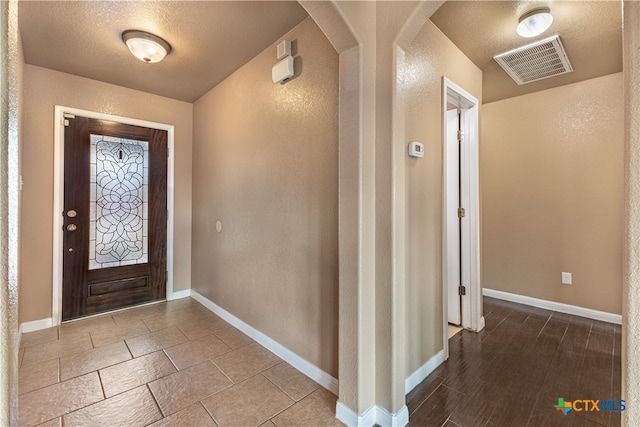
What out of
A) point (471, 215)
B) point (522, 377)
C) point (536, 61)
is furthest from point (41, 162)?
point (536, 61)

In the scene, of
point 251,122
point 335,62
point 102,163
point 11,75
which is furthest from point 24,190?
point 335,62

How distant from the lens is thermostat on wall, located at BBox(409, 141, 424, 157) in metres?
1.86

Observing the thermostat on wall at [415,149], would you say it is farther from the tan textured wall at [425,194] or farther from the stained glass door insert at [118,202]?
the stained glass door insert at [118,202]

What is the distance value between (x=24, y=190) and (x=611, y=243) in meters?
6.11

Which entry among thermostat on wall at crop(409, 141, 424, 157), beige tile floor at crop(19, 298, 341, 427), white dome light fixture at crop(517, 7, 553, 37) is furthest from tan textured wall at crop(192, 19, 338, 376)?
white dome light fixture at crop(517, 7, 553, 37)

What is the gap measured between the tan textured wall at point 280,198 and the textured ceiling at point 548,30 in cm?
105

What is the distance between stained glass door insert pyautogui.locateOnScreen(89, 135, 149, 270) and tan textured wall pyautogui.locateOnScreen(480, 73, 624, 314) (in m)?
4.53

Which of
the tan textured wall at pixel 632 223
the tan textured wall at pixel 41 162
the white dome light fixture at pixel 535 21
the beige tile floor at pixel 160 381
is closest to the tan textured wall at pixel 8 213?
the beige tile floor at pixel 160 381

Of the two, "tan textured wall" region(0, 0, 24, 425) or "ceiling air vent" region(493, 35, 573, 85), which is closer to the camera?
"tan textured wall" region(0, 0, 24, 425)

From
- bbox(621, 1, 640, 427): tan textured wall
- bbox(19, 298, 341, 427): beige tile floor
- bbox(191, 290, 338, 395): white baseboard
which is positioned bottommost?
bbox(19, 298, 341, 427): beige tile floor

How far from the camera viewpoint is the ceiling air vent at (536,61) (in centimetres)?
237

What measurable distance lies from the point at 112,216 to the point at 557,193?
5.26 meters

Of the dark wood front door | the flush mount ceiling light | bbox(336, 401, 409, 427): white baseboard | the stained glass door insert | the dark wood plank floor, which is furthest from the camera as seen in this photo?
the stained glass door insert

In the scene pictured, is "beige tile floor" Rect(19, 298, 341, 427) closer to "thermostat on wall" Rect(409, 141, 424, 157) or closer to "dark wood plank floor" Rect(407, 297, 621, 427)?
"dark wood plank floor" Rect(407, 297, 621, 427)
